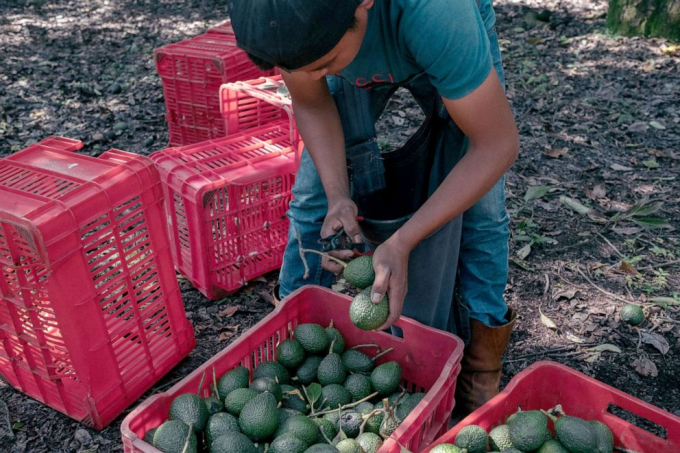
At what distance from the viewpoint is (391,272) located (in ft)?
6.97

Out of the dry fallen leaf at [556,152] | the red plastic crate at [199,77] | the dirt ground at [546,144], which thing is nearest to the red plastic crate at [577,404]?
the dirt ground at [546,144]

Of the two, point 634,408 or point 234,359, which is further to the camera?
point 234,359

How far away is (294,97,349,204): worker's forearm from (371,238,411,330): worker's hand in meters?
0.47

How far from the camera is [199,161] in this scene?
3.64 m

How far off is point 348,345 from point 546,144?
355 centimetres

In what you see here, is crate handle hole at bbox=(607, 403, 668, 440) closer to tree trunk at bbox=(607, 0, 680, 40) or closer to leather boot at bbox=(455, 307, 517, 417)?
leather boot at bbox=(455, 307, 517, 417)

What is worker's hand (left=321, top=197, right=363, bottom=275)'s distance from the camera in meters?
2.37

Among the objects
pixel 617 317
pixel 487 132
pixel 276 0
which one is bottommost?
pixel 617 317

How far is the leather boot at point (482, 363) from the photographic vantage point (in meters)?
2.81

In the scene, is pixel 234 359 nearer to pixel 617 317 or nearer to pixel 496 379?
pixel 496 379

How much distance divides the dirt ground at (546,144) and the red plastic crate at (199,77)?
0.88m

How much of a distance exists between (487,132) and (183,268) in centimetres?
242

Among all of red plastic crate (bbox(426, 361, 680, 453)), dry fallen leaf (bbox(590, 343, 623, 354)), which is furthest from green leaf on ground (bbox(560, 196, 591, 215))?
red plastic crate (bbox(426, 361, 680, 453))

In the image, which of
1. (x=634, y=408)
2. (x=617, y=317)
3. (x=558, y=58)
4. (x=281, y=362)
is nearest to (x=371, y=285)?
(x=281, y=362)
